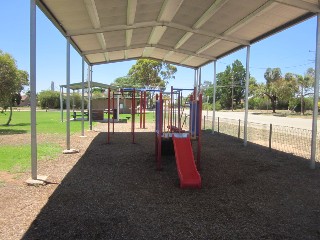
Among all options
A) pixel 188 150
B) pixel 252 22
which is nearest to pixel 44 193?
pixel 188 150

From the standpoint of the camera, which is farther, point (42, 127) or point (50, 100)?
point (50, 100)

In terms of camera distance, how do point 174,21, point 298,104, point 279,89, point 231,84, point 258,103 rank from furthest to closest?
point 231,84
point 258,103
point 279,89
point 298,104
point 174,21

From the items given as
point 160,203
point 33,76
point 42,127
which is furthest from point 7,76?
point 160,203

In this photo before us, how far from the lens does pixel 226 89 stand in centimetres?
8450

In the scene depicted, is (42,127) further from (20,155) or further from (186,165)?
(186,165)

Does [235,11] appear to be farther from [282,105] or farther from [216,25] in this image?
[282,105]

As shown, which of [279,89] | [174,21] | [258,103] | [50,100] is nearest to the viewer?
[174,21]

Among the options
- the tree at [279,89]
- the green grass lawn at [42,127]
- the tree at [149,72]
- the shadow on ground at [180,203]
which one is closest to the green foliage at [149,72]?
the tree at [149,72]

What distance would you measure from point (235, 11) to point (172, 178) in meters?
4.86

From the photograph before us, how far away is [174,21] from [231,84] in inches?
2967

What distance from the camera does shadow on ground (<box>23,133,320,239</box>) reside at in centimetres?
432

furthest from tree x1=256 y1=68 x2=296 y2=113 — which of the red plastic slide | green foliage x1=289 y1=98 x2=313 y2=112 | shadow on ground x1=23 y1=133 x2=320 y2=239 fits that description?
the red plastic slide

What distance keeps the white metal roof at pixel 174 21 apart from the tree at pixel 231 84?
7008 cm

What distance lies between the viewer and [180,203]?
5570 millimetres
